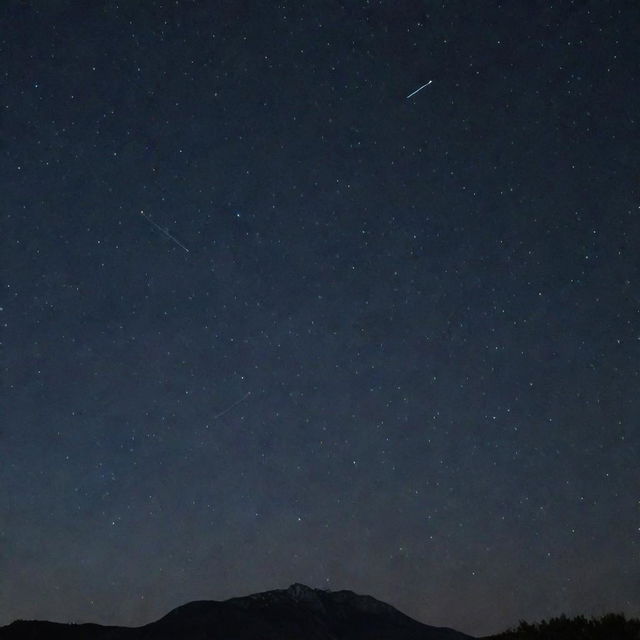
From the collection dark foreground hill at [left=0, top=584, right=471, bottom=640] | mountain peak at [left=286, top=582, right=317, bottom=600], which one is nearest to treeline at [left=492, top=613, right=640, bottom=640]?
dark foreground hill at [left=0, top=584, right=471, bottom=640]

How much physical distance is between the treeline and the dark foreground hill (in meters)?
93.9

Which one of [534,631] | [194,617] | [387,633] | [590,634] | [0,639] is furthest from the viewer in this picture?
[387,633]

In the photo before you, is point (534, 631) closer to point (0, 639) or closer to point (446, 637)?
point (0, 639)

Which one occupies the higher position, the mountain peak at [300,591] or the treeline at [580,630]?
the mountain peak at [300,591]

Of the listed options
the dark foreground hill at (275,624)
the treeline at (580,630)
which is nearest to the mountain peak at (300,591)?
the dark foreground hill at (275,624)

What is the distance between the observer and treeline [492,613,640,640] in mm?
12931

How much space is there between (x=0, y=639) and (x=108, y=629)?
48.8 ft

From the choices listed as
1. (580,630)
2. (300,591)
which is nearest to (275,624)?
(300,591)

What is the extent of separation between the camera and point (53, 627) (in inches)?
4035

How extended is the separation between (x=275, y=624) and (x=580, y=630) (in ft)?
361

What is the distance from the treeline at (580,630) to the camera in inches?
509

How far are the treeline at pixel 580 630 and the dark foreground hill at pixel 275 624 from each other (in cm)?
9394

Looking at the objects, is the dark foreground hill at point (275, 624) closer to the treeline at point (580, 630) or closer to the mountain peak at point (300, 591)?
the mountain peak at point (300, 591)

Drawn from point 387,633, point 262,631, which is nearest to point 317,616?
point 387,633
